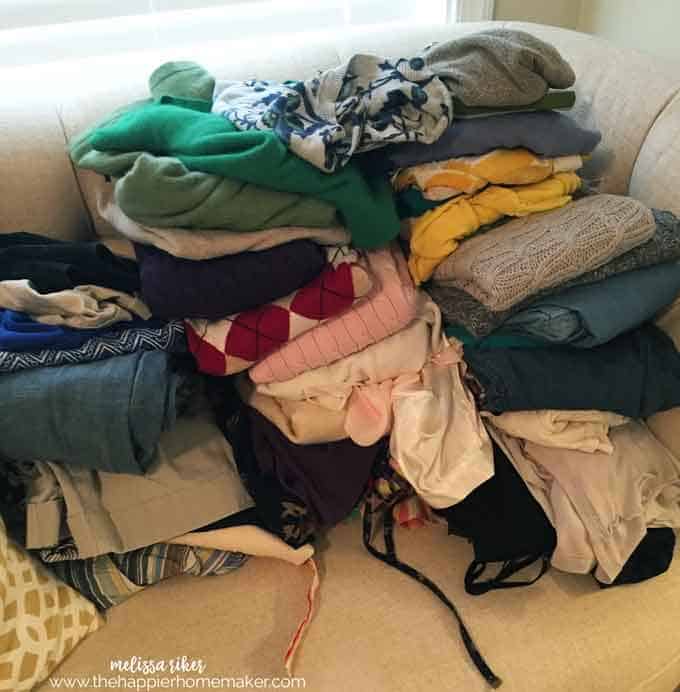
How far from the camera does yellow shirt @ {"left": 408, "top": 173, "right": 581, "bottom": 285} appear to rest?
812mm

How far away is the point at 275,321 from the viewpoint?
79 cm

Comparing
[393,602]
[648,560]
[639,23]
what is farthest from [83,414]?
[639,23]

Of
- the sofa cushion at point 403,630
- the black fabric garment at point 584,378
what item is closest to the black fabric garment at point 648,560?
the sofa cushion at point 403,630

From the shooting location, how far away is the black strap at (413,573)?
72 cm

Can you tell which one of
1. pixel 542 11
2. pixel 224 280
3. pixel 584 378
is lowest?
pixel 584 378

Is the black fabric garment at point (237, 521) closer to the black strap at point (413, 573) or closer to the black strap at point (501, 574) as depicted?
the black strap at point (413, 573)

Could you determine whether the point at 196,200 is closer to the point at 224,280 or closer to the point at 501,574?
the point at 224,280

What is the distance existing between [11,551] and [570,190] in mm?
825

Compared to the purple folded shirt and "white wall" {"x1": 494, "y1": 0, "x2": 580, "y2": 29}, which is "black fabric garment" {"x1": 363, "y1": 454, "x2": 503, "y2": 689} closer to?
the purple folded shirt

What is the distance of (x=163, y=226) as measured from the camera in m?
0.75

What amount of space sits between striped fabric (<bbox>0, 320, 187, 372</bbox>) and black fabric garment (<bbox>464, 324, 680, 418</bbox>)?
38 centimetres

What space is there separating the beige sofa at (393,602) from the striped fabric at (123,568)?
2 cm

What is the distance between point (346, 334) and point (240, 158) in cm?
25

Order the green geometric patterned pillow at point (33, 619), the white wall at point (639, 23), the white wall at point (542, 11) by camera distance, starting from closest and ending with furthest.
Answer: the green geometric patterned pillow at point (33, 619)
the white wall at point (639, 23)
the white wall at point (542, 11)
